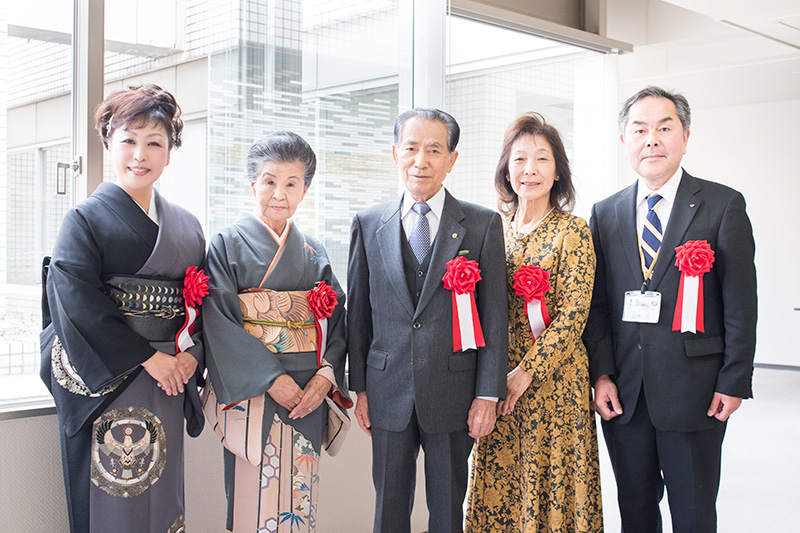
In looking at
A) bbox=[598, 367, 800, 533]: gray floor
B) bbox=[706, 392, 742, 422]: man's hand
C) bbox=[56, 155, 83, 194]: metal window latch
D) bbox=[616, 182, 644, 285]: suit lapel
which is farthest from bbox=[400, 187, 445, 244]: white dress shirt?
Result: bbox=[598, 367, 800, 533]: gray floor

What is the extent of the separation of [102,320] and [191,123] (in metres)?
1.05

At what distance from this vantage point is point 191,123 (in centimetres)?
260

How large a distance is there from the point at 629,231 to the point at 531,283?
0.39 meters

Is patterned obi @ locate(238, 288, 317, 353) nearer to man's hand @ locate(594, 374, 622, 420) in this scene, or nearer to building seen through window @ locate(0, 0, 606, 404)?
building seen through window @ locate(0, 0, 606, 404)

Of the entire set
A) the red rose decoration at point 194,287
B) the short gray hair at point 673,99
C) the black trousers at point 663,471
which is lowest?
the black trousers at point 663,471

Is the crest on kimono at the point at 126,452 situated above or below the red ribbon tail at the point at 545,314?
below

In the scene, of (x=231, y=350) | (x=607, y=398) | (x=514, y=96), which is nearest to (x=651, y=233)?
(x=607, y=398)

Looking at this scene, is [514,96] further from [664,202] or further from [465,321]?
[465,321]

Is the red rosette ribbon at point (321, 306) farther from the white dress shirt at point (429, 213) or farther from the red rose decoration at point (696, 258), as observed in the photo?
the red rose decoration at point (696, 258)

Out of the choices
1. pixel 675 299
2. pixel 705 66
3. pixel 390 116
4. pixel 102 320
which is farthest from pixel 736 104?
pixel 102 320

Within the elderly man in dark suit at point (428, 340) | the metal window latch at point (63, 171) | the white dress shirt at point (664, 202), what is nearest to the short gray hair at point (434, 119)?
the elderly man in dark suit at point (428, 340)

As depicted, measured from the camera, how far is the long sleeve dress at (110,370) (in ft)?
5.91

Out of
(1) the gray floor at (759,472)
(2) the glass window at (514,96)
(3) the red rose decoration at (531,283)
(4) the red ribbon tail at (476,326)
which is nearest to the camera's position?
(4) the red ribbon tail at (476,326)

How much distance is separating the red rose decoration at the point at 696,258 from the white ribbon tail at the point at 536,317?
1.41 feet
